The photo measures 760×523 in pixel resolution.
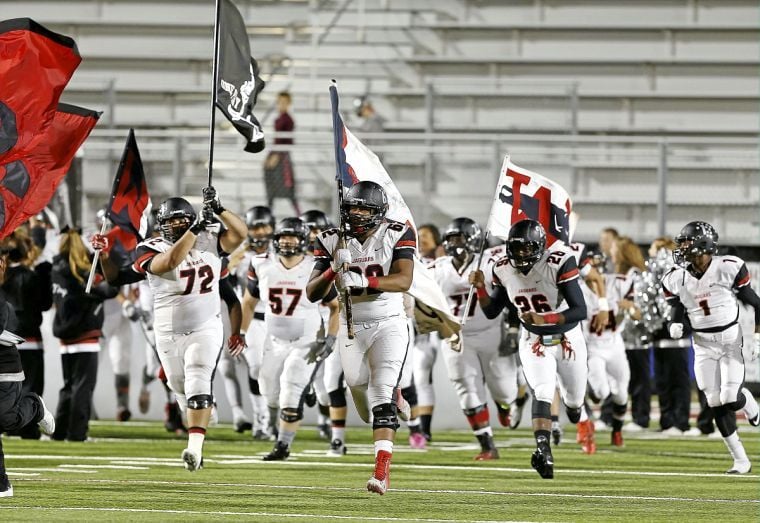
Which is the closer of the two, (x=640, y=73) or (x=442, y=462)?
(x=442, y=462)

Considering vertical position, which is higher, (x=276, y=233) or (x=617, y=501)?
(x=276, y=233)

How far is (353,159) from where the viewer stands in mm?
10047

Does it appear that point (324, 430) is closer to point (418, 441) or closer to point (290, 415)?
point (418, 441)

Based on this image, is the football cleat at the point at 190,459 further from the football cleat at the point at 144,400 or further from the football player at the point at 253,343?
the football cleat at the point at 144,400

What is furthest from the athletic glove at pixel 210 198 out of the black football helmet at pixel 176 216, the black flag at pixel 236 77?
the black flag at pixel 236 77

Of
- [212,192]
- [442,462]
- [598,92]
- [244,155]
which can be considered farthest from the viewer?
[598,92]

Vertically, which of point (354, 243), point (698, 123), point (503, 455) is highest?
point (698, 123)

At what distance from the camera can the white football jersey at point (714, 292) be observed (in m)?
11.3

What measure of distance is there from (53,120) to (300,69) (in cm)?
1151

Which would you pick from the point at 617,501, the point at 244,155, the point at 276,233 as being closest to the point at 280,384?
the point at 276,233

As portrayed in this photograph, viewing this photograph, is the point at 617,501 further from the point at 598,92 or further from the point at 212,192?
the point at 598,92

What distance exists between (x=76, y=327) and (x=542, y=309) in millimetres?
4649

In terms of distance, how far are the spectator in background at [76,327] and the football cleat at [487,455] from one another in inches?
145

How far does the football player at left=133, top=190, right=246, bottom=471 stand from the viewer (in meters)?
9.88
